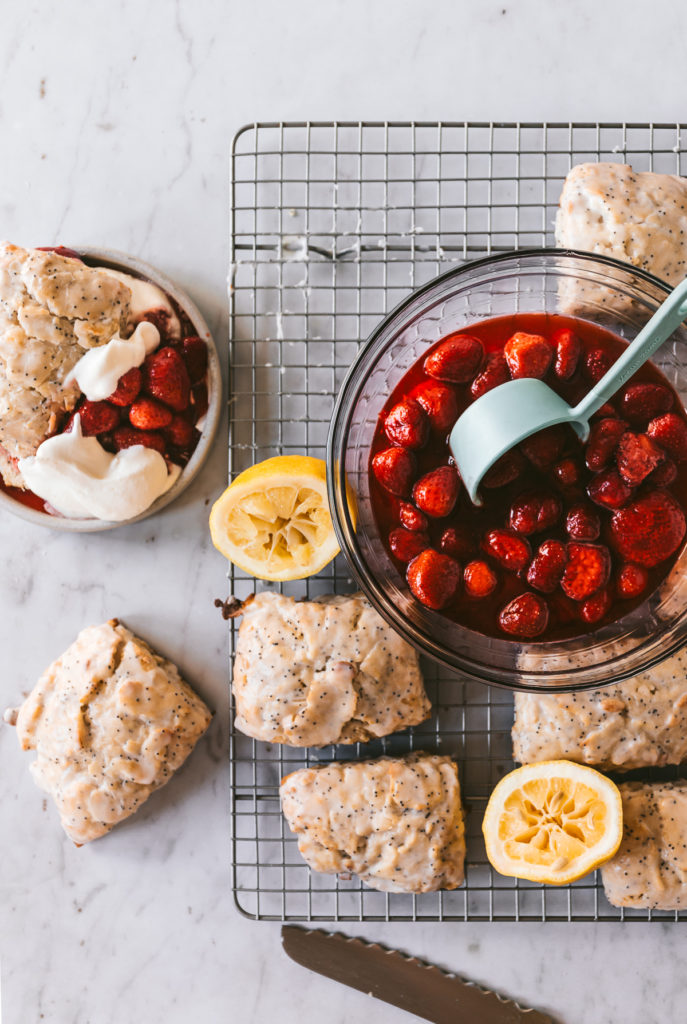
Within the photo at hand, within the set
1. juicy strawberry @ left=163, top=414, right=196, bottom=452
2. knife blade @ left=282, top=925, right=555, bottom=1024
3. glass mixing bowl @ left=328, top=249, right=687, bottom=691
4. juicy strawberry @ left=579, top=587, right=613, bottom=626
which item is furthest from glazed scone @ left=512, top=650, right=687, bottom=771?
juicy strawberry @ left=163, top=414, right=196, bottom=452

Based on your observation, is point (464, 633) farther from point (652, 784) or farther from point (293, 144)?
point (293, 144)

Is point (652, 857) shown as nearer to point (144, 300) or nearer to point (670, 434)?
point (670, 434)

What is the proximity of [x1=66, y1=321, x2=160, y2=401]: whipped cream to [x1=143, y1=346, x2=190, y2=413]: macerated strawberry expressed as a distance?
4cm

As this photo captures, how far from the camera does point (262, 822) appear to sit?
7.55 ft

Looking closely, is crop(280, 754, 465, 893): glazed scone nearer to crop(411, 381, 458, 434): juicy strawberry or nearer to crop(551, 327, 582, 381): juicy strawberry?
crop(411, 381, 458, 434): juicy strawberry

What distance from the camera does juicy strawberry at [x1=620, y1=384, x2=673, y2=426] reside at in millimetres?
1712

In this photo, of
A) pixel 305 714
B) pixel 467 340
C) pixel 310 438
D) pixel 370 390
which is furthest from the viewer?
pixel 310 438

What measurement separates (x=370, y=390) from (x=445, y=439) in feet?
0.71

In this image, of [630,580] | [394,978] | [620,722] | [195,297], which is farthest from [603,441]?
[394,978]

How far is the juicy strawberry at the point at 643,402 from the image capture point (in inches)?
67.4

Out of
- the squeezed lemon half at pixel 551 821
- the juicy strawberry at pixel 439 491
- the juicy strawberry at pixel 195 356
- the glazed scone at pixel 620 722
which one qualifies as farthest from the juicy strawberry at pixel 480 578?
the juicy strawberry at pixel 195 356

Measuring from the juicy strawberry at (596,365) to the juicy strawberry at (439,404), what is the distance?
281mm

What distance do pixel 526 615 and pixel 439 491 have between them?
0.32 meters

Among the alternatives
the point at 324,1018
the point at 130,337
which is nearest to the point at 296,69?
the point at 130,337
